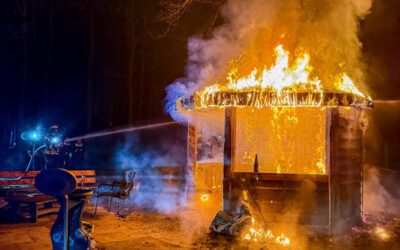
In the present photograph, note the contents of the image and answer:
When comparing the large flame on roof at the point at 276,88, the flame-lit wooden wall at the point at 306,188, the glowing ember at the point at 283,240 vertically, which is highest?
the large flame on roof at the point at 276,88

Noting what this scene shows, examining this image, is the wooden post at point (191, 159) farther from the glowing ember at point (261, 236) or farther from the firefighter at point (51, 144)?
the firefighter at point (51, 144)

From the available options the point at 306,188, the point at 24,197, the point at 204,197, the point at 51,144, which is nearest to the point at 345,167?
the point at 306,188

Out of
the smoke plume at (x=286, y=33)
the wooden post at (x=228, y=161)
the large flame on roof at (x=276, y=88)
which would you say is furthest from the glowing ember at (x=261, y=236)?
the smoke plume at (x=286, y=33)

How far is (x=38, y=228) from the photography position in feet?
27.8

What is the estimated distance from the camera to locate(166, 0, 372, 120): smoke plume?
1248cm

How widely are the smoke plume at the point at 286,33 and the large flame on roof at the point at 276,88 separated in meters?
0.86

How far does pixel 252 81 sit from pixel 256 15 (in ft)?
14.4

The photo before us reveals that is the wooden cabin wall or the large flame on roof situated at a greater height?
the large flame on roof

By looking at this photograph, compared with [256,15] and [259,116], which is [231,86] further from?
[256,15]

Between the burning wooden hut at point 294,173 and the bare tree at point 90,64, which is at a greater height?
the bare tree at point 90,64

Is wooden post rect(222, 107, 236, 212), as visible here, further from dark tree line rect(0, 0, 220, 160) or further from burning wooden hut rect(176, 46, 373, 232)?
dark tree line rect(0, 0, 220, 160)

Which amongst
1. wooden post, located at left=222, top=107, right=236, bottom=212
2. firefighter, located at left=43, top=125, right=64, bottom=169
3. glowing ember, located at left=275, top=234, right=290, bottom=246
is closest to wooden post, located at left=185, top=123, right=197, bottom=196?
wooden post, located at left=222, top=107, right=236, bottom=212

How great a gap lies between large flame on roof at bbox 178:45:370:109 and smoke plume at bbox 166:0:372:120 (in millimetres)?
857

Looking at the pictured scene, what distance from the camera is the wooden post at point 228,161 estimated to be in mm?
Result: 8898
